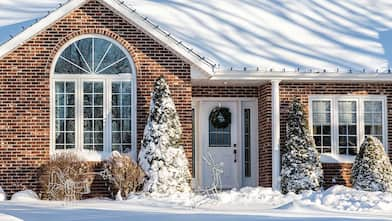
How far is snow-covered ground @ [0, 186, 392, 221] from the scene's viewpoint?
13.6 meters

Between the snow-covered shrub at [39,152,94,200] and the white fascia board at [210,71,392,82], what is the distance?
3.72 metres

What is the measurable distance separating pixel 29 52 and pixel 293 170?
6659 mm

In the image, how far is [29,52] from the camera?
1894 centimetres

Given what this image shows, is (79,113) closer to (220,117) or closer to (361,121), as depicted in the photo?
(220,117)

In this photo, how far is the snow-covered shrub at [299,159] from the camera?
62.3 feet

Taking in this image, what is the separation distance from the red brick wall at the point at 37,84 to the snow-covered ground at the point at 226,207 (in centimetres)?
151

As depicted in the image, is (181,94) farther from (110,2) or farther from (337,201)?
(337,201)

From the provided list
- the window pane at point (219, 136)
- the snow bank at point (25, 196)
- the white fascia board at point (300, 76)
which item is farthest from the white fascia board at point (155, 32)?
the snow bank at point (25, 196)

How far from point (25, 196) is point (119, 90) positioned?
10.7 ft

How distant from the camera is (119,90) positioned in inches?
757

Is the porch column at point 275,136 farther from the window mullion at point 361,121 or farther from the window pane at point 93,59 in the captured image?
the window pane at point 93,59

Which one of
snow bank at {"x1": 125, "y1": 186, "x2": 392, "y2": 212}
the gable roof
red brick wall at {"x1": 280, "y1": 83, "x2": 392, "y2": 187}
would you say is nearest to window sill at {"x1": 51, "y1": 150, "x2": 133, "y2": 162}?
snow bank at {"x1": 125, "y1": 186, "x2": 392, "y2": 212}

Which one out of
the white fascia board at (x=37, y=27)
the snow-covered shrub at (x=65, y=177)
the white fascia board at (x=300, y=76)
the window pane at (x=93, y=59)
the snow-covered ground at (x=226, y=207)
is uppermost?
the white fascia board at (x=37, y=27)

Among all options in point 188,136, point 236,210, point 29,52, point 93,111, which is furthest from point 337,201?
point 29,52
